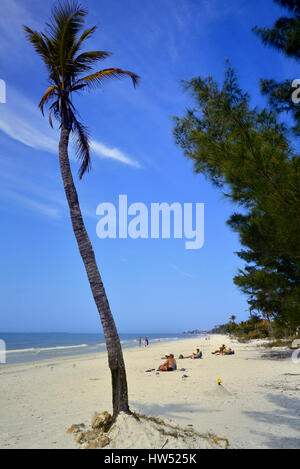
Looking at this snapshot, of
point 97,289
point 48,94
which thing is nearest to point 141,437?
point 97,289

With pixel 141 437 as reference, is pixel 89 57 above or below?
above

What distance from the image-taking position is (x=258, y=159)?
437 centimetres

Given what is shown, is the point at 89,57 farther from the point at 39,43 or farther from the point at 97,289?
the point at 97,289

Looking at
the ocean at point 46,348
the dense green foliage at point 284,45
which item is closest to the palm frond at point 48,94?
the dense green foliage at point 284,45

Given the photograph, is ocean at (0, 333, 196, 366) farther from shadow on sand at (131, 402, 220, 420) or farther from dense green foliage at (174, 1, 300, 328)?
dense green foliage at (174, 1, 300, 328)

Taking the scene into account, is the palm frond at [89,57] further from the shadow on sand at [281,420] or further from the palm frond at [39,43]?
the shadow on sand at [281,420]

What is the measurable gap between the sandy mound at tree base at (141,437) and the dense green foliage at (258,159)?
9.03 feet

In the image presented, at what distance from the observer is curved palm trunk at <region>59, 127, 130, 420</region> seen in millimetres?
5766

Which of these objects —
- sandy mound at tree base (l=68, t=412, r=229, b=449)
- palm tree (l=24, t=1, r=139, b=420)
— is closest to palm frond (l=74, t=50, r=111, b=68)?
palm tree (l=24, t=1, r=139, b=420)

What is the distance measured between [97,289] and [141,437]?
2.71 m

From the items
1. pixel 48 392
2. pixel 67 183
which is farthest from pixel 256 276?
pixel 48 392
